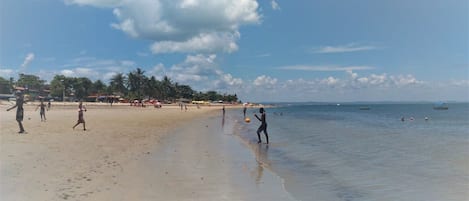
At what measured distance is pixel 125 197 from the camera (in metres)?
7.41

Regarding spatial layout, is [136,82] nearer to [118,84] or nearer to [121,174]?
[118,84]

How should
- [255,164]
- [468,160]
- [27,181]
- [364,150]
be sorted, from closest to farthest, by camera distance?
1. [27,181]
2. [255,164]
3. [468,160]
4. [364,150]

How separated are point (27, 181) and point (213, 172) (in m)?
4.56

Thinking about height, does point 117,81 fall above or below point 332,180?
above

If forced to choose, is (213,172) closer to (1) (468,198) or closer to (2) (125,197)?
(2) (125,197)

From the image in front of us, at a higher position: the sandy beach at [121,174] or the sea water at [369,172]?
the sandy beach at [121,174]

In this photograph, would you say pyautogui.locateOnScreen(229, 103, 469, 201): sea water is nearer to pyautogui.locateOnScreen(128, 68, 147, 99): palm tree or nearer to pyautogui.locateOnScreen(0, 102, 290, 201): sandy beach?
pyautogui.locateOnScreen(0, 102, 290, 201): sandy beach

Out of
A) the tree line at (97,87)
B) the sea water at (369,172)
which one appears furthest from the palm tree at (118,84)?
the sea water at (369,172)

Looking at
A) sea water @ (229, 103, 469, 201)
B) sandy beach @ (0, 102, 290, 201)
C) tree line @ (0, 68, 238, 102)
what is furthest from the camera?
tree line @ (0, 68, 238, 102)

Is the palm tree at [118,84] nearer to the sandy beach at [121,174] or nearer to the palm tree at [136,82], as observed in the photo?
the palm tree at [136,82]

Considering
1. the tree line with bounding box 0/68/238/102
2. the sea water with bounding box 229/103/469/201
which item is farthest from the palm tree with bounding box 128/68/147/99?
the sea water with bounding box 229/103/469/201

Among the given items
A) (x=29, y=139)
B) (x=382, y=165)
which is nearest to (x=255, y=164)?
(x=382, y=165)

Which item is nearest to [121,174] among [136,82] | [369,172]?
[369,172]

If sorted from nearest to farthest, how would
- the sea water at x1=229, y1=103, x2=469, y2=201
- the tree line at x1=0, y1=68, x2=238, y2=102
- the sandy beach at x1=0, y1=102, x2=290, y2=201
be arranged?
the sandy beach at x1=0, y1=102, x2=290, y2=201 < the sea water at x1=229, y1=103, x2=469, y2=201 < the tree line at x1=0, y1=68, x2=238, y2=102
